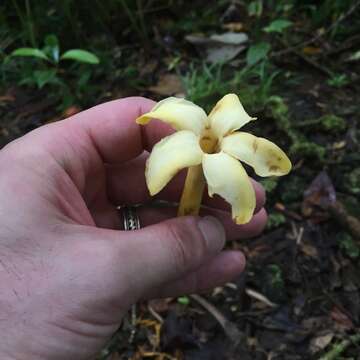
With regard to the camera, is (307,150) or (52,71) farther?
(52,71)

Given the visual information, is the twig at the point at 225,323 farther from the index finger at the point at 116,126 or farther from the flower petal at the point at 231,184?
the flower petal at the point at 231,184

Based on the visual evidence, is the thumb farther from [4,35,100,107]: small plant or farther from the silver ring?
[4,35,100,107]: small plant

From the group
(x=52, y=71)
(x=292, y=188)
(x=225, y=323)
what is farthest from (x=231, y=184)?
(x=52, y=71)

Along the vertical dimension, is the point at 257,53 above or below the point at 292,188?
above

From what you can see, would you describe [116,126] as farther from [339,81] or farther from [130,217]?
[339,81]

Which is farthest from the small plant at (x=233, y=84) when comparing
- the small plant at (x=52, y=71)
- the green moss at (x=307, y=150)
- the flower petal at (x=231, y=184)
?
the flower petal at (x=231, y=184)

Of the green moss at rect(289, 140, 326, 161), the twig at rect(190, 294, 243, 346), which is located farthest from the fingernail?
the green moss at rect(289, 140, 326, 161)

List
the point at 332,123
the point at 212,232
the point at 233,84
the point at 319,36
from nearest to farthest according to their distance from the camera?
the point at 212,232 → the point at 332,123 → the point at 233,84 → the point at 319,36
